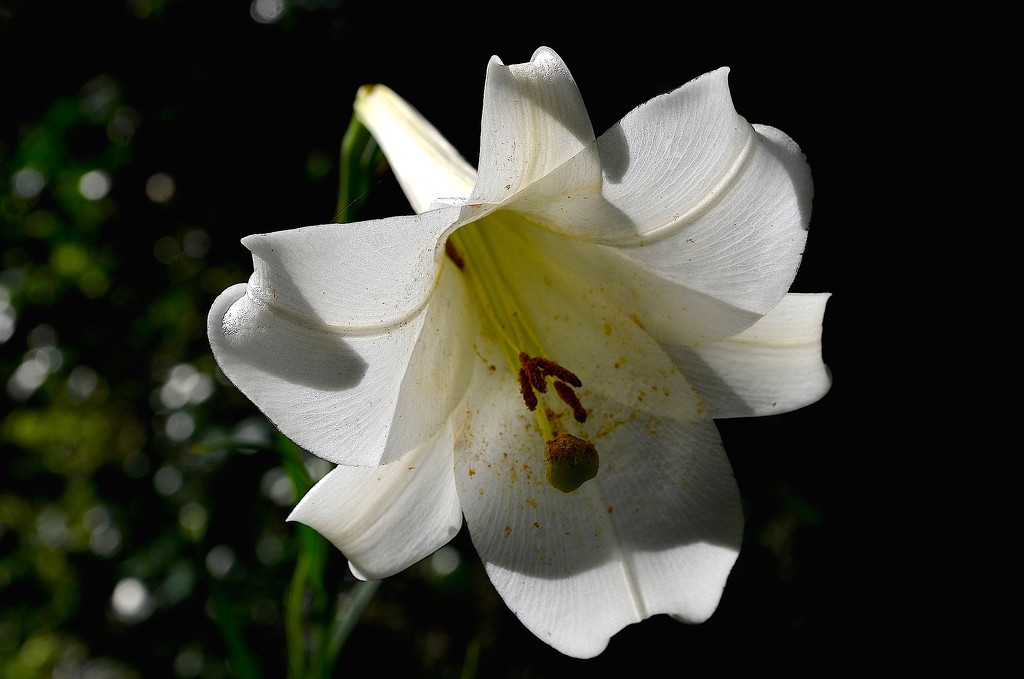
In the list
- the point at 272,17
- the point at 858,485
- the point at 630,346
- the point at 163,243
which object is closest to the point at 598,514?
Result: the point at 630,346

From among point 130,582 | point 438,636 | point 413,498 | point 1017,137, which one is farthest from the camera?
point 438,636

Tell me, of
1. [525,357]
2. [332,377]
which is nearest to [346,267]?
[332,377]

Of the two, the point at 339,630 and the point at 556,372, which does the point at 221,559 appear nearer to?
the point at 339,630

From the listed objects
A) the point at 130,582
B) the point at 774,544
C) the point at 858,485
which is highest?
the point at 130,582

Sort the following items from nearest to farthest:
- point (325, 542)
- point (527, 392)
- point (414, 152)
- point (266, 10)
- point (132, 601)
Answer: point (527, 392), point (414, 152), point (325, 542), point (266, 10), point (132, 601)

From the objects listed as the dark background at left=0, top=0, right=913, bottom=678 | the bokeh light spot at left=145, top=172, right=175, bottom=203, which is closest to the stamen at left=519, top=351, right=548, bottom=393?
the dark background at left=0, top=0, right=913, bottom=678

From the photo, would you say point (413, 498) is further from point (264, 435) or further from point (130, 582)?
point (130, 582)
